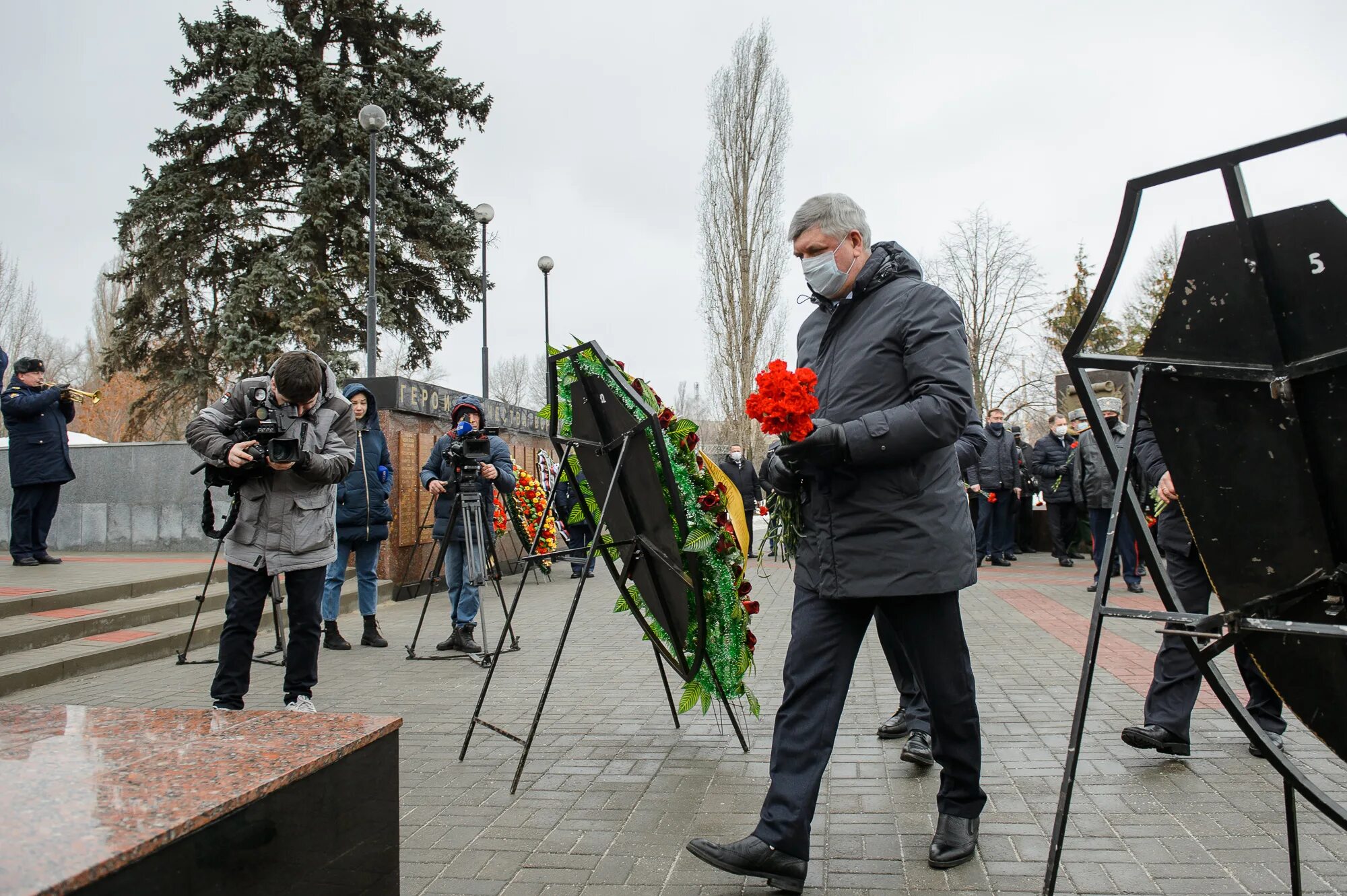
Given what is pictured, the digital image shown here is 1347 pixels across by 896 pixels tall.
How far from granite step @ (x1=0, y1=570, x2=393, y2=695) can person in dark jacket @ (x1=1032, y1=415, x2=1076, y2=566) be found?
11.0 m

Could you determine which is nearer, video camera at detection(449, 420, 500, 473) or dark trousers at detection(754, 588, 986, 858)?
dark trousers at detection(754, 588, 986, 858)

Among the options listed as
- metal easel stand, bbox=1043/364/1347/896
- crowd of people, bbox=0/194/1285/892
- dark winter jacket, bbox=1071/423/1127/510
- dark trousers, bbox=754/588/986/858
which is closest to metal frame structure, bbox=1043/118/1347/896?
metal easel stand, bbox=1043/364/1347/896

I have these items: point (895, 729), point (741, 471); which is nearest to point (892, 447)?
point (895, 729)

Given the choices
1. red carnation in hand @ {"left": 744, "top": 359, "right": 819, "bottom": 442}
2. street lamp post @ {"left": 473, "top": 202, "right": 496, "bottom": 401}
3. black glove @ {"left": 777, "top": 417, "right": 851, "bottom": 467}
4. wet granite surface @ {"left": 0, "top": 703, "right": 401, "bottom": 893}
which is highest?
street lamp post @ {"left": 473, "top": 202, "right": 496, "bottom": 401}

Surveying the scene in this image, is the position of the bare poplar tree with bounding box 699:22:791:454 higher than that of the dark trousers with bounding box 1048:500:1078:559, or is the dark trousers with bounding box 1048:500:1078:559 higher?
the bare poplar tree with bounding box 699:22:791:454

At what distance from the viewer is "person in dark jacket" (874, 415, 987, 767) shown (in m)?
4.28

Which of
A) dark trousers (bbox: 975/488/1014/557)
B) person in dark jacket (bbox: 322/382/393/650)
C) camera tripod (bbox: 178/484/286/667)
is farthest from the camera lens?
dark trousers (bbox: 975/488/1014/557)

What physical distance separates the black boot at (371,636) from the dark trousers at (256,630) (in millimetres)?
2951

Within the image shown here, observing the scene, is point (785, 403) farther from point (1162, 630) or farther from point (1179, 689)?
point (1179, 689)

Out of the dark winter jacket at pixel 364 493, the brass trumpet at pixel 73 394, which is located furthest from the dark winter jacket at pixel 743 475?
the brass trumpet at pixel 73 394

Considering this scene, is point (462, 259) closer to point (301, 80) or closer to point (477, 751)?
point (301, 80)

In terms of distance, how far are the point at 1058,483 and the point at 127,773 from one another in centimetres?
1391

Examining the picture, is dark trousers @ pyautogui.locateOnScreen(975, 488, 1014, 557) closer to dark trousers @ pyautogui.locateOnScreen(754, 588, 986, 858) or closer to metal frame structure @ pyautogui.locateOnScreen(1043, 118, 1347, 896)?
dark trousers @ pyautogui.locateOnScreen(754, 588, 986, 858)

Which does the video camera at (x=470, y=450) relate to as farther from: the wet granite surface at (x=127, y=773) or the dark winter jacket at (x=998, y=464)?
the dark winter jacket at (x=998, y=464)
